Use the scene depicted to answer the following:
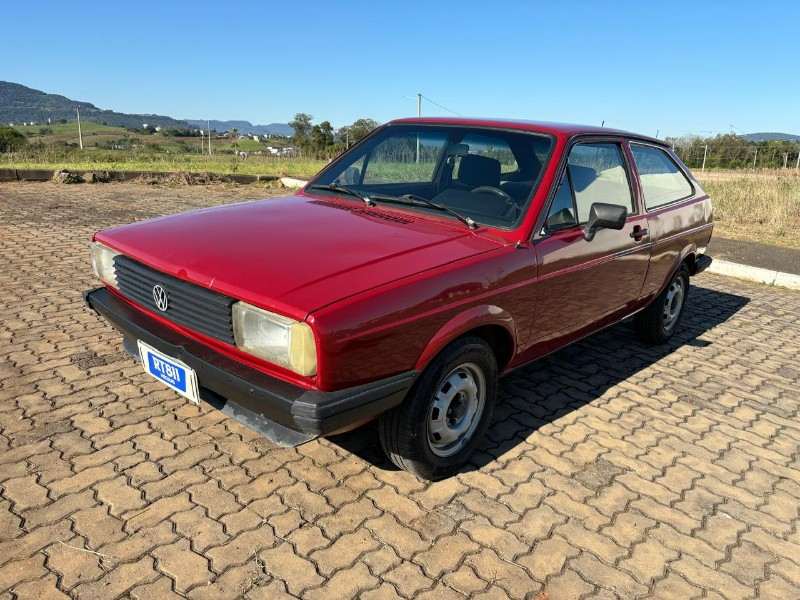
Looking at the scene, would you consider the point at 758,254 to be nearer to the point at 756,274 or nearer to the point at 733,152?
A: the point at 756,274

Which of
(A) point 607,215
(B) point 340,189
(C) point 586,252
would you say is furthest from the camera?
(B) point 340,189

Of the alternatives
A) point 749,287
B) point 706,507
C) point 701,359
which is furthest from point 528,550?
point 749,287

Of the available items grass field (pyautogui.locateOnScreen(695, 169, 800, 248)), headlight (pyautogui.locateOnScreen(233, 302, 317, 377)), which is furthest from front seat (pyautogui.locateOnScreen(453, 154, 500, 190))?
grass field (pyautogui.locateOnScreen(695, 169, 800, 248))

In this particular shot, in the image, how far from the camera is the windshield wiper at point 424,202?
3.13 metres

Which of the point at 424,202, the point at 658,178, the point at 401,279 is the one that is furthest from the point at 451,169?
the point at 658,178

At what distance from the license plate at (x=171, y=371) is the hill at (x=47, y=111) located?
159 meters

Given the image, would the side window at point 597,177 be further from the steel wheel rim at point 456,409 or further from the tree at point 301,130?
the tree at point 301,130

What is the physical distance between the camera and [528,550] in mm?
2500

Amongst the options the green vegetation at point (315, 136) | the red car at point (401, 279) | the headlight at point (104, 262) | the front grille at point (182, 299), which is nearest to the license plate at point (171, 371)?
the red car at point (401, 279)

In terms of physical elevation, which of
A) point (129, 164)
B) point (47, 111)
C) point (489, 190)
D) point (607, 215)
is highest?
point (47, 111)

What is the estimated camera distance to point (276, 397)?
227 cm

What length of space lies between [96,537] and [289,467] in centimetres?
92

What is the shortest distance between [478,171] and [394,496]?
202 cm

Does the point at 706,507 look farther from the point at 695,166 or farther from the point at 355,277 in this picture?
the point at 695,166
